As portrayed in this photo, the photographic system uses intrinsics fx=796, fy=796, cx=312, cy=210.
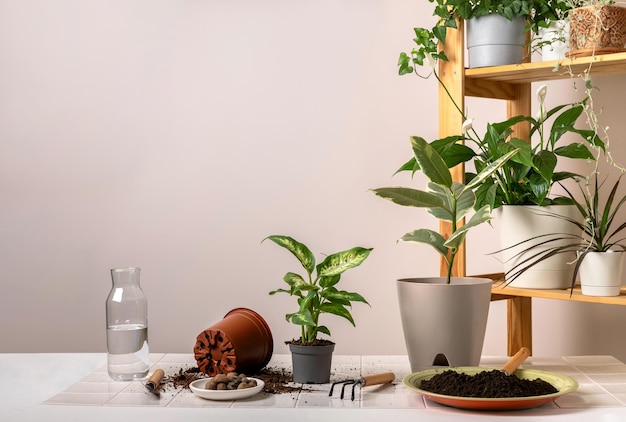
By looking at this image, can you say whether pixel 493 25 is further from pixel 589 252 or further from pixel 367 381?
pixel 367 381

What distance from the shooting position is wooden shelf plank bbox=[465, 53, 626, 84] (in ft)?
6.35

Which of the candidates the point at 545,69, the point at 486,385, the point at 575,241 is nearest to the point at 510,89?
the point at 545,69

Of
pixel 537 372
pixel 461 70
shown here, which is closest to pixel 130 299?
pixel 537 372

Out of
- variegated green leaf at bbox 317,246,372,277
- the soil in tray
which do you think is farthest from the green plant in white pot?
the soil in tray

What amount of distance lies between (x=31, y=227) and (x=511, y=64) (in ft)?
5.85

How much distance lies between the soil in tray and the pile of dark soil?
29cm

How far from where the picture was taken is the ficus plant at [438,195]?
1.72 meters

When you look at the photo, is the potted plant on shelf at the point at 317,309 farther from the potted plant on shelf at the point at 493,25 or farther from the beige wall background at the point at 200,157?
the beige wall background at the point at 200,157

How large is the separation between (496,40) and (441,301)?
0.77 m

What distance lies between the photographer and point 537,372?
5.35 ft

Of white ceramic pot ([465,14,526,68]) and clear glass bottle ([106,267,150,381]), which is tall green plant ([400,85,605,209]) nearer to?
white ceramic pot ([465,14,526,68])

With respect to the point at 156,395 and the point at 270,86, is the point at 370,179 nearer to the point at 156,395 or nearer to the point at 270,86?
the point at 270,86

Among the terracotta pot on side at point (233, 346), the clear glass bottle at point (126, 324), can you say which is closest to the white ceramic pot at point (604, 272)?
the terracotta pot on side at point (233, 346)

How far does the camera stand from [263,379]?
1.70 meters
